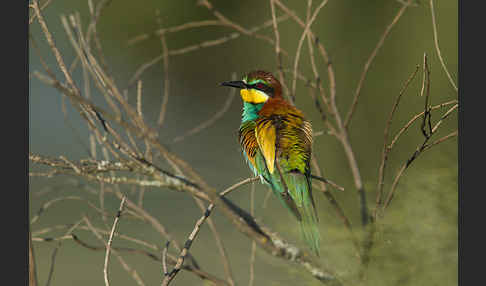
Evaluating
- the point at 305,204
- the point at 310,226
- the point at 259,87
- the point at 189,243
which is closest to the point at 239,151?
the point at 259,87

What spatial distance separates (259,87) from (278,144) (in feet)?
1.41

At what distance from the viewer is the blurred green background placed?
3.82 feet

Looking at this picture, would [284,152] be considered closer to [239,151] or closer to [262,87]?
[262,87]

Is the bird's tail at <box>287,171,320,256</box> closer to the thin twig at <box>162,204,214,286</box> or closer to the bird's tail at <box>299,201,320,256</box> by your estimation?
the bird's tail at <box>299,201,320,256</box>

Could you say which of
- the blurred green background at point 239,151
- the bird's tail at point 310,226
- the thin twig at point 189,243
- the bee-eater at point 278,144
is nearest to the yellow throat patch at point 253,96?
the bee-eater at point 278,144

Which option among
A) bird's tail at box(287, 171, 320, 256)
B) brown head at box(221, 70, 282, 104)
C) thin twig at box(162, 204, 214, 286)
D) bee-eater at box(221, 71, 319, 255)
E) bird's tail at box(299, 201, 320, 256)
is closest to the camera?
thin twig at box(162, 204, 214, 286)

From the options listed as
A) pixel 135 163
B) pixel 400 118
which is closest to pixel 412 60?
pixel 400 118

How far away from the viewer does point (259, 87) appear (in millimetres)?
2074

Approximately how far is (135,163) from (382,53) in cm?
431

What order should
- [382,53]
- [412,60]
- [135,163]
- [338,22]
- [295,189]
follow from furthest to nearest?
[338,22], [382,53], [412,60], [295,189], [135,163]

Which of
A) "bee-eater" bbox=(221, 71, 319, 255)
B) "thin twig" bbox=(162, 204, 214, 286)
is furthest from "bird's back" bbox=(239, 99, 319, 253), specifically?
"thin twig" bbox=(162, 204, 214, 286)

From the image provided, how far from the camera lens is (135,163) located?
1.00 meters

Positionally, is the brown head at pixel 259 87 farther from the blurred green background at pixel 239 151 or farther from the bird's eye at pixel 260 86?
the blurred green background at pixel 239 151

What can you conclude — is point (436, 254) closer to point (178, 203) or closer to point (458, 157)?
point (458, 157)
